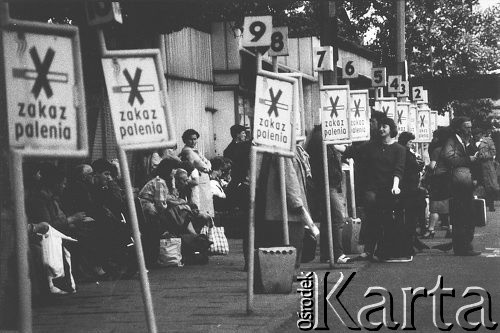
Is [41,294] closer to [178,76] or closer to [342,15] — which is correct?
[178,76]

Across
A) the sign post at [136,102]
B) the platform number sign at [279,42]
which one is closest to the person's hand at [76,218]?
the platform number sign at [279,42]

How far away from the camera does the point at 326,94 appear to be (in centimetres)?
1725

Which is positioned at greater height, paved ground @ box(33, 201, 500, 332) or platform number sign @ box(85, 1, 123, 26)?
platform number sign @ box(85, 1, 123, 26)

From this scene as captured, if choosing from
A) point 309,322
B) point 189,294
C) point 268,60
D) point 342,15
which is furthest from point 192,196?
point 342,15

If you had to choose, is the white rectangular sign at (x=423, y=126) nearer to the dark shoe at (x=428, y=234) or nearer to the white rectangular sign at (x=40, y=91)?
the dark shoe at (x=428, y=234)

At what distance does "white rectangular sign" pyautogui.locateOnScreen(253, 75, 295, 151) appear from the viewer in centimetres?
1235

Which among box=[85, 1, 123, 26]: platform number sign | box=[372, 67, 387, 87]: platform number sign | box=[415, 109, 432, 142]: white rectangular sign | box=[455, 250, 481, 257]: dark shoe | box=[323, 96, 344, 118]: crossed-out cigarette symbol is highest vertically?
box=[372, 67, 387, 87]: platform number sign

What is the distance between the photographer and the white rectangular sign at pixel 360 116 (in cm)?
2027

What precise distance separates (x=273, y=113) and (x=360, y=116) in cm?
806

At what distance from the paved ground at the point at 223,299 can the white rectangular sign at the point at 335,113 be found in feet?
5.37

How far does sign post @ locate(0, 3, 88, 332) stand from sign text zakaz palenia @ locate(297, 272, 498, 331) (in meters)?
3.62

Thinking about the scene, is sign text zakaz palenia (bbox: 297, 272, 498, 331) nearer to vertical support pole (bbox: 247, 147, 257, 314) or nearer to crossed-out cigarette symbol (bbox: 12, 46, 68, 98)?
vertical support pole (bbox: 247, 147, 257, 314)

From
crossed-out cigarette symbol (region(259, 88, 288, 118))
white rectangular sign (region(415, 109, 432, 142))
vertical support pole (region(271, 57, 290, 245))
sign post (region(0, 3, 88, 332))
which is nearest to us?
sign post (region(0, 3, 88, 332))

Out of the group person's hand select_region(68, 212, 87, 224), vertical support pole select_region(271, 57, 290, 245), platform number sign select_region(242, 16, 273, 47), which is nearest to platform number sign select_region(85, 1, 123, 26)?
platform number sign select_region(242, 16, 273, 47)
